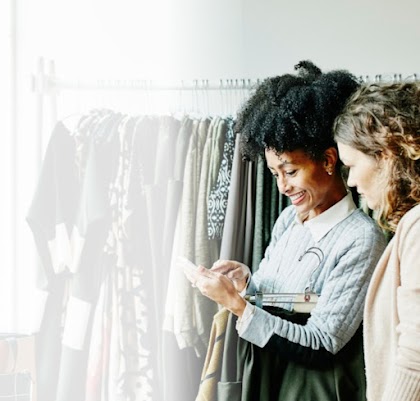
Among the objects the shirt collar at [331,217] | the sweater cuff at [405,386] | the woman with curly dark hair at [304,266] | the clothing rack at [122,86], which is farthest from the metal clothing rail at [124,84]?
the sweater cuff at [405,386]

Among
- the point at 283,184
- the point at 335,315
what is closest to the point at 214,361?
the point at 335,315

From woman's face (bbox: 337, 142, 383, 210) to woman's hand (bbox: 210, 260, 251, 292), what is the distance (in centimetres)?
37

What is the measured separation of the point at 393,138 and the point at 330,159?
255 mm

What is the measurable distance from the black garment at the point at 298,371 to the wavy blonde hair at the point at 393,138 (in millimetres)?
294

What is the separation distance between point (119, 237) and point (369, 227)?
544 millimetres

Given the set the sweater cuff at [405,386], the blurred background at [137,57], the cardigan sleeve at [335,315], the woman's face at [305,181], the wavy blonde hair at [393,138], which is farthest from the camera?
the blurred background at [137,57]

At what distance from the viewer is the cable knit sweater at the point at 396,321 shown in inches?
41.3

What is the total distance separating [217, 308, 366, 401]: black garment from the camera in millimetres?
1296

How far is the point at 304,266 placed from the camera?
4.60 ft

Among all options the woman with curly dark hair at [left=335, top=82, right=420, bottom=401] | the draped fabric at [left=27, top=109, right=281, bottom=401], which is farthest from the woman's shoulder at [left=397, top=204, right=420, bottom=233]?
the draped fabric at [left=27, top=109, right=281, bottom=401]

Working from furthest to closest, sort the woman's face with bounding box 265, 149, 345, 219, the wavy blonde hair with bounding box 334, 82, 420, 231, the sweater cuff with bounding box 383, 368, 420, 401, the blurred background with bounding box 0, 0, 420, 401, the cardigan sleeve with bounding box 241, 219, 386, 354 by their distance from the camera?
the blurred background with bounding box 0, 0, 420, 401, the woman's face with bounding box 265, 149, 345, 219, the cardigan sleeve with bounding box 241, 219, 386, 354, the wavy blonde hair with bounding box 334, 82, 420, 231, the sweater cuff with bounding box 383, 368, 420, 401

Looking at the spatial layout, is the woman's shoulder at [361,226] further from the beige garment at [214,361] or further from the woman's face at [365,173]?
the beige garment at [214,361]

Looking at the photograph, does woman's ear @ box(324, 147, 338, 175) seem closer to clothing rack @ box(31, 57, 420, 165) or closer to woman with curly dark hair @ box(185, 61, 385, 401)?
woman with curly dark hair @ box(185, 61, 385, 401)

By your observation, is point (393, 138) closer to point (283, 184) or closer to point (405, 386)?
point (283, 184)
